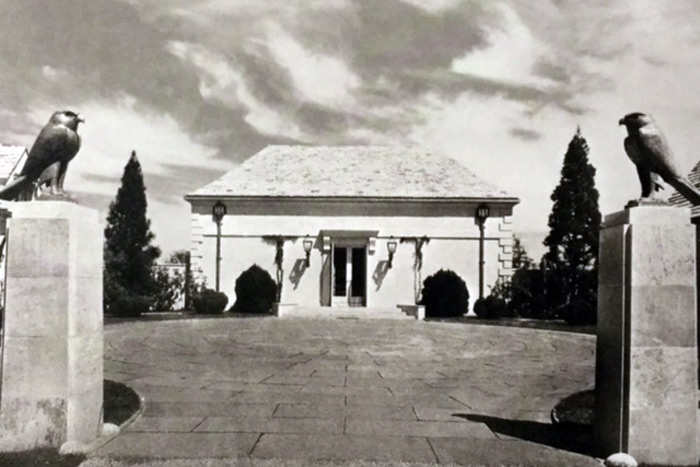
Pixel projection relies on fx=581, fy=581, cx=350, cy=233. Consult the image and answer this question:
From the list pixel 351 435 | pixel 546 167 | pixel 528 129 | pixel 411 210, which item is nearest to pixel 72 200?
pixel 351 435

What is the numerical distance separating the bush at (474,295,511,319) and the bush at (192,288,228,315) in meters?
8.82

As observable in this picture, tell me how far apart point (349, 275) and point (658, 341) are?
18543mm

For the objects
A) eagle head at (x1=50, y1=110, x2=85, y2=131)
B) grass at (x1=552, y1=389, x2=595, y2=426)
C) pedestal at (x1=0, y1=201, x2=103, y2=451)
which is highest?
eagle head at (x1=50, y1=110, x2=85, y2=131)

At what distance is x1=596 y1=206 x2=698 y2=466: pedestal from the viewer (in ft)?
14.3

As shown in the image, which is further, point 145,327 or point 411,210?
point 411,210

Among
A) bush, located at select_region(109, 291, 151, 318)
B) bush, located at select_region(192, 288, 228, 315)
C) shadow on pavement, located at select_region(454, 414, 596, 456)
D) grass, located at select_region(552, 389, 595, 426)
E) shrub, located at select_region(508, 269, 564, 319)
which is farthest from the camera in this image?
shrub, located at select_region(508, 269, 564, 319)

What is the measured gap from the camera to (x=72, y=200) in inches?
185

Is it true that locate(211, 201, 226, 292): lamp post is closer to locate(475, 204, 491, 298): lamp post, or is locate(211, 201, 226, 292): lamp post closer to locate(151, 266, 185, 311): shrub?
locate(151, 266, 185, 311): shrub

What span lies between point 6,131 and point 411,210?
1870 centimetres

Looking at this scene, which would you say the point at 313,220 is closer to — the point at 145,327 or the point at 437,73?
the point at 145,327

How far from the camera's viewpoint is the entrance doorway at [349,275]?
22.7 meters

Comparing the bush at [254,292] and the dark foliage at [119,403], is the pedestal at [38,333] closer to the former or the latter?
the dark foliage at [119,403]

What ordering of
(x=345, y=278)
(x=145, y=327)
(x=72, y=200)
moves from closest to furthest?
1. (x=72, y=200)
2. (x=145, y=327)
3. (x=345, y=278)

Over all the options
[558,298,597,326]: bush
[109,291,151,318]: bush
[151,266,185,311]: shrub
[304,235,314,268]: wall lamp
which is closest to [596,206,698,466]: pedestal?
[558,298,597,326]: bush
